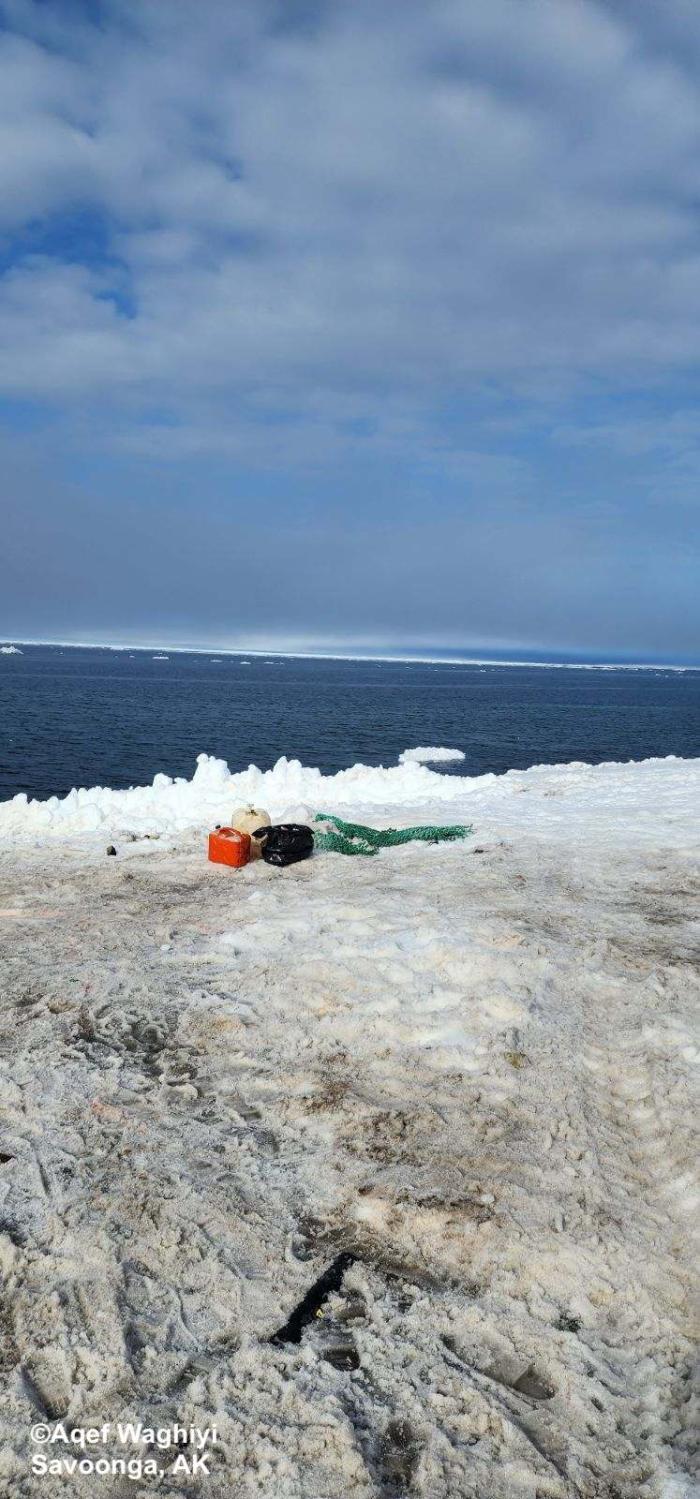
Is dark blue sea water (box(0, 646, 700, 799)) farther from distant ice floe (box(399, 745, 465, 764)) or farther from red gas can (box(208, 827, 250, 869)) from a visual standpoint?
red gas can (box(208, 827, 250, 869))

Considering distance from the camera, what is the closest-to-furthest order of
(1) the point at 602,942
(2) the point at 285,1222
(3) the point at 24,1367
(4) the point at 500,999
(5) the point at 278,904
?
(3) the point at 24,1367
(2) the point at 285,1222
(4) the point at 500,999
(1) the point at 602,942
(5) the point at 278,904

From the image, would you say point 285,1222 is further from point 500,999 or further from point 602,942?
point 602,942

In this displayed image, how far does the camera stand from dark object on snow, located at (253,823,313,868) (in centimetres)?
1191

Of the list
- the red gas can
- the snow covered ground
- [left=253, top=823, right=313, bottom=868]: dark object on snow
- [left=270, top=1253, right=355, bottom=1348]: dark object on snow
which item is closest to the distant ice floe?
[left=253, top=823, right=313, bottom=868]: dark object on snow

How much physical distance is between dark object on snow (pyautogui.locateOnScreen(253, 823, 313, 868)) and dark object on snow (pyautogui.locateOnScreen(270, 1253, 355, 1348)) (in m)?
7.66

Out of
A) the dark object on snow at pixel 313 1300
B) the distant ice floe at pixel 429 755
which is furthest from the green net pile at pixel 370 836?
the distant ice floe at pixel 429 755

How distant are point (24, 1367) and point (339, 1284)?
1476mm

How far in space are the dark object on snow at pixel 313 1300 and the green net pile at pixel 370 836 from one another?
8.46m

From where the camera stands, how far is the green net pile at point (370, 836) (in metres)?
12.8

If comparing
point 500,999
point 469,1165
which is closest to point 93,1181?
point 469,1165

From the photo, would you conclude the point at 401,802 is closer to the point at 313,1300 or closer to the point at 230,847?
the point at 230,847

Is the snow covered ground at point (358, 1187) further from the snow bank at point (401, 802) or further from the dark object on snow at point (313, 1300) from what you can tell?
the snow bank at point (401, 802)

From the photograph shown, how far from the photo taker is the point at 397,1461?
10.9 ft

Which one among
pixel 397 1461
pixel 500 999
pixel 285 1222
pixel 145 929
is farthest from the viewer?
pixel 145 929
